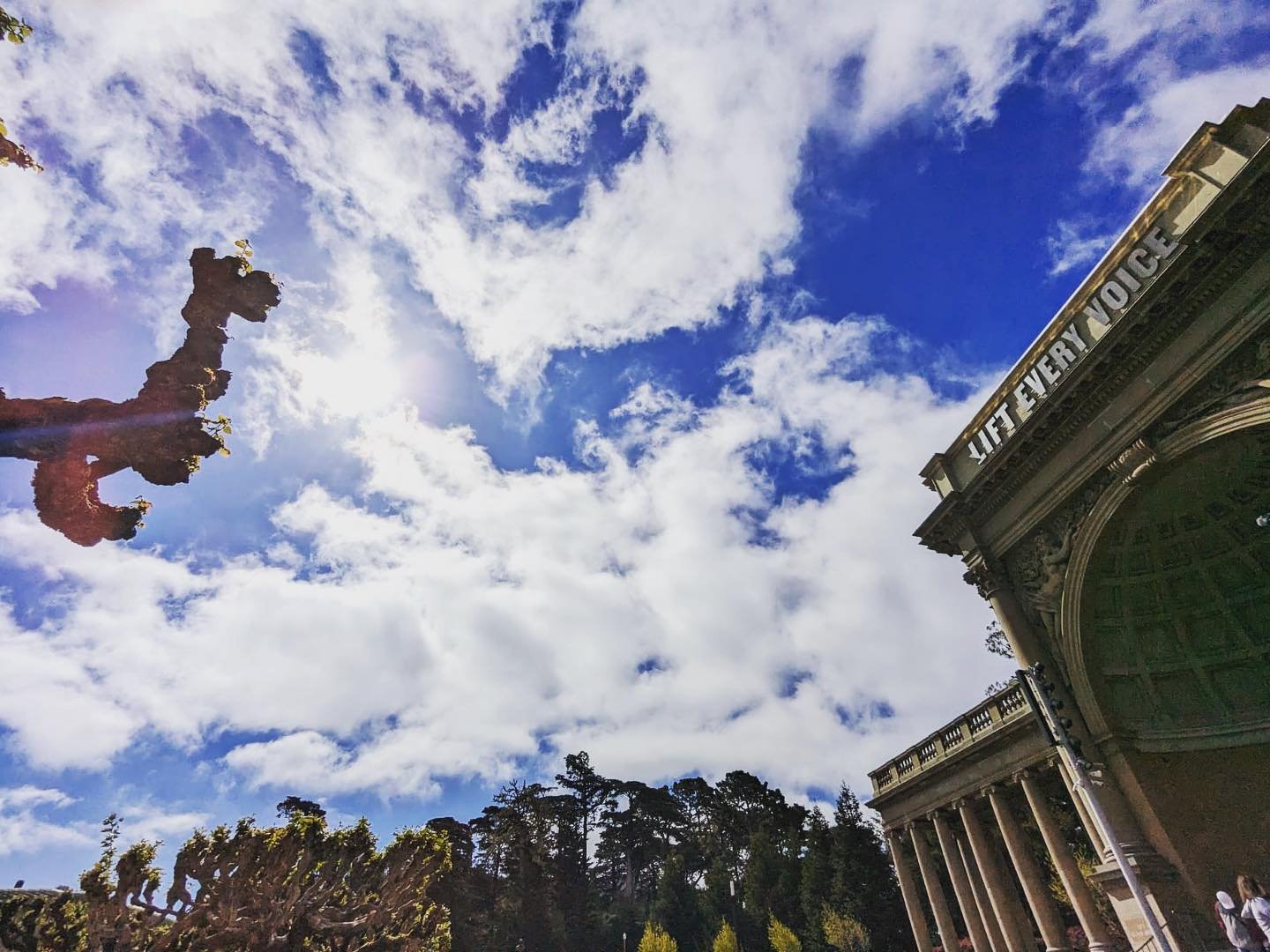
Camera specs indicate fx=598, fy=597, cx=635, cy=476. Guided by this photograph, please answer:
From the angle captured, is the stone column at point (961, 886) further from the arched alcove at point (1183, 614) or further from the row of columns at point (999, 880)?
the arched alcove at point (1183, 614)

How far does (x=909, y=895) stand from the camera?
934 inches

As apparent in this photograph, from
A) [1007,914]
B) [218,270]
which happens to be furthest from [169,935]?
[1007,914]

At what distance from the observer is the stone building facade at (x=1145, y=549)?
42.9ft

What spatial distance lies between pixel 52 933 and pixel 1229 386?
3151 centimetres

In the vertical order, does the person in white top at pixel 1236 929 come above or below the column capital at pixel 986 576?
below

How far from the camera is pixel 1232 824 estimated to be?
15.3 m

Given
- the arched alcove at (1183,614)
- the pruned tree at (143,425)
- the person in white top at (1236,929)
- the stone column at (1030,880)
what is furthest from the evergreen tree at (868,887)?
the pruned tree at (143,425)

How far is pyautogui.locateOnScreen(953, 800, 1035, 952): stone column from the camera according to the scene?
61.3ft

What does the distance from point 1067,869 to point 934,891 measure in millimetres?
7088

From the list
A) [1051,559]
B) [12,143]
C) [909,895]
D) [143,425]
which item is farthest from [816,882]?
[12,143]

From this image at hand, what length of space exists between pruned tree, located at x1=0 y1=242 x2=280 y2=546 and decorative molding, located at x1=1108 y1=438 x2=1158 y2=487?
19.2m

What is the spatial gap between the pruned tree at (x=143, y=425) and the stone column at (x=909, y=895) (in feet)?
89.0

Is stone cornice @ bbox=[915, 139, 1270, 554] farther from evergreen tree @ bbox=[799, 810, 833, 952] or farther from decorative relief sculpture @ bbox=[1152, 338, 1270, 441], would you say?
evergreen tree @ bbox=[799, 810, 833, 952]

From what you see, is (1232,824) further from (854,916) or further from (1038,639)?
(854,916)
